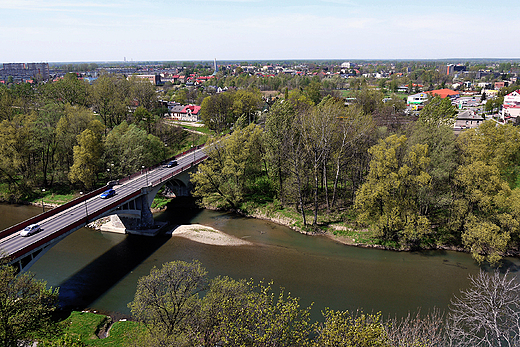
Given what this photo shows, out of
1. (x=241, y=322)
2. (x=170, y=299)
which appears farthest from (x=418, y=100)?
(x=241, y=322)

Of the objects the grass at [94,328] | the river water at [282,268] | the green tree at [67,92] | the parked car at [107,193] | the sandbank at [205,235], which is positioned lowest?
the river water at [282,268]

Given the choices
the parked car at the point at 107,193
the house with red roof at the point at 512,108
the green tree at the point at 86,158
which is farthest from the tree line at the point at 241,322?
the house with red roof at the point at 512,108

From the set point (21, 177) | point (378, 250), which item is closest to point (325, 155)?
point (378, 250)

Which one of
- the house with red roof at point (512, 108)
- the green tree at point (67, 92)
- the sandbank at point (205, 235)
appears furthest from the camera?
the house with red roof at point (512, 108)

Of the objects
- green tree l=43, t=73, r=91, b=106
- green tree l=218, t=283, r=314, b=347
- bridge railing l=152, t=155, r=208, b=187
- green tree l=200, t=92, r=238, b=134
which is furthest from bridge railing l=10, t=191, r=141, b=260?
green tree l=43, t=73, r=91, b=106

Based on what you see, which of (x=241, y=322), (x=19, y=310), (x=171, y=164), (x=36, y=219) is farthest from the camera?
(x=171, y=164)

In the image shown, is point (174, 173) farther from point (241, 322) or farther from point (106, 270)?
point (241, 322)

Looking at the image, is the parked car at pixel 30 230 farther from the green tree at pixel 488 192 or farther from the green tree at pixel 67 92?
the green tree at pixel 67 92
